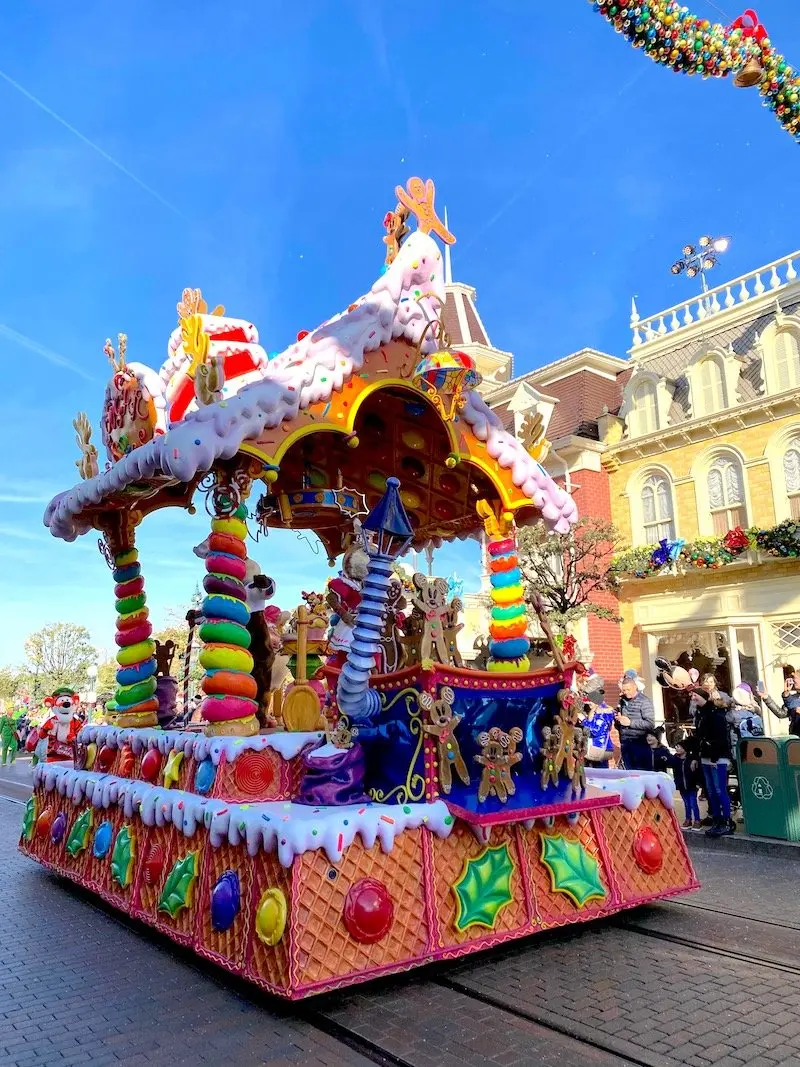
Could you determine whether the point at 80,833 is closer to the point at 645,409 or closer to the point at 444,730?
the point at 444,730

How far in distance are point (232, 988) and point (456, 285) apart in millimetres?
24457

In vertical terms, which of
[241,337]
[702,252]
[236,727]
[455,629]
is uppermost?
[702,252]

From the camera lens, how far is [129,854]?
6.20m

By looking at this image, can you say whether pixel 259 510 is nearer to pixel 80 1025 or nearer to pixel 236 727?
pixel 236 727

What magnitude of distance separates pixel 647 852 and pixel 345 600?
309 cm

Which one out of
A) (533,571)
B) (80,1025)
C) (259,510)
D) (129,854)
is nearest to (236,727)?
(129,854)

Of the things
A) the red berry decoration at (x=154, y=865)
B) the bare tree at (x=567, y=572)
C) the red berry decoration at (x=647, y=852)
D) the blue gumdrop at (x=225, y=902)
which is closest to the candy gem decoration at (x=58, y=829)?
the red berry decoration at (x=154, y=865)

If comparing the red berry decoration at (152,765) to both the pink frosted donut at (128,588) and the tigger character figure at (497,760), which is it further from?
the tigger character figure at (497,760)

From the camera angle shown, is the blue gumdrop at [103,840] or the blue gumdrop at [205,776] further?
the blue gumdrop at [103,840]

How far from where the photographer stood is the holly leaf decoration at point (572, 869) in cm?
536

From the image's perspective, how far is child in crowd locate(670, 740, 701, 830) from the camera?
9.39 metres

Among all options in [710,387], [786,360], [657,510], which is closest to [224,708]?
[657,510]

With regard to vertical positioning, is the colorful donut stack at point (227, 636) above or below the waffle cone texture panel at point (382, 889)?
above

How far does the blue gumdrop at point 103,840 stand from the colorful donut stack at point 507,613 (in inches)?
140
